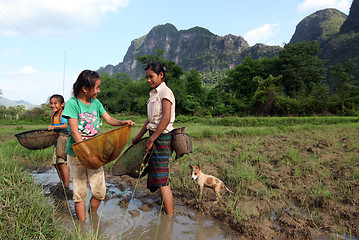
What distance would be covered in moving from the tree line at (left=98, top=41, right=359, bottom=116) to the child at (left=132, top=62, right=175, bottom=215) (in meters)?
17.9

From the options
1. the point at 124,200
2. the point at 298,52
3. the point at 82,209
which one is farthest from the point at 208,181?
→ the point at 298,52

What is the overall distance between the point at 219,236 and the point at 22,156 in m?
5.64

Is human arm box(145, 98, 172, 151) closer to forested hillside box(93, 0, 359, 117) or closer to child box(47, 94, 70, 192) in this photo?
child box(47, 94, 70, 192)

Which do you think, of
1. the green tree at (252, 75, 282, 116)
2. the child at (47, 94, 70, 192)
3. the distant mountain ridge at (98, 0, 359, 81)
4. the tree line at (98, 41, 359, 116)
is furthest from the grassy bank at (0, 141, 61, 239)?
the distant mountain ridge at (98, 0, 359, 81)

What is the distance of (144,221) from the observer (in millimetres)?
2598

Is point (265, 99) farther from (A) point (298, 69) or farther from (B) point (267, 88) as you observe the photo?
(A) point (298, 69)

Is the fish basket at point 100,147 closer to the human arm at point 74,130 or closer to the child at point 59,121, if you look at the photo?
the human arm at point 74,130

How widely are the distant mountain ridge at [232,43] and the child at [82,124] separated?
3344cm

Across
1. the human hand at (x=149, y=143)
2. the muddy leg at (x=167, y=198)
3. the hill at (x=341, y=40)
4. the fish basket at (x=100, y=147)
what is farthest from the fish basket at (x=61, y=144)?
the hill at (x=341, y=40)

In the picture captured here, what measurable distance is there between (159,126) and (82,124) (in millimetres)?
741

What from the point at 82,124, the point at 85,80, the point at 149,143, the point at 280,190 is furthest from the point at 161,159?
the point at 280,190

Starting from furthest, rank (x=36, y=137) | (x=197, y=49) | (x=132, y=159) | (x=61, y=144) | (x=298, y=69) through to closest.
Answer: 1. (x=197, y=49)
2. (x=298, y=69)
3. (x=36, y=137)
4. (x=61, y=144)
5. (x=132, y=159)

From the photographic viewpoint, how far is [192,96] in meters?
23.5

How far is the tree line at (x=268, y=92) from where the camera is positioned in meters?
18.2
